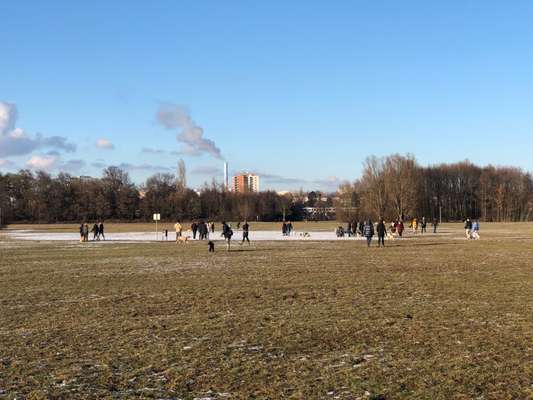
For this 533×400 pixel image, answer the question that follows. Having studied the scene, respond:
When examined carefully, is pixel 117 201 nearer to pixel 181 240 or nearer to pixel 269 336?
pixel 181 240

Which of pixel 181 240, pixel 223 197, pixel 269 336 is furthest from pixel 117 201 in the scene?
pixel 269 336

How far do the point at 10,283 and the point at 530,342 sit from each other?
48.9 feet

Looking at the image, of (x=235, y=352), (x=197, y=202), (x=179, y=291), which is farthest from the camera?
(x=197, y=202)

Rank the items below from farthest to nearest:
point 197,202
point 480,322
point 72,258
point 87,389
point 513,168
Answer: point 197,202 → point 513,168 → point 72,258 → point 480,322 → point 87,389

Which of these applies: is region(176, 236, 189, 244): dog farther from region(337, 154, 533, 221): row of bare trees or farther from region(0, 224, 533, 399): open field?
region(337, 154, 533, 221): row of bare trees

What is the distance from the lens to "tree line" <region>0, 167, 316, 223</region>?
12912 cm

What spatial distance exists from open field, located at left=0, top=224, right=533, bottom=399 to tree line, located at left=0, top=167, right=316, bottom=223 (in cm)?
11473

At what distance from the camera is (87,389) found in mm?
6750

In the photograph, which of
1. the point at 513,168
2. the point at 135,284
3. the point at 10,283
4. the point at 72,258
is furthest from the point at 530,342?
the point at 513,168

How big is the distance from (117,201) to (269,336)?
131224 mm

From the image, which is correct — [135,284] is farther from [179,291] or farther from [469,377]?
[469,377]

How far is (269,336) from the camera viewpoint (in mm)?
9531

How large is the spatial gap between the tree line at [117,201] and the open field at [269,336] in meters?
115

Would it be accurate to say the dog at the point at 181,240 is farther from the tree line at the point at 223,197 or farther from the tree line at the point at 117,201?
the tree line at the point at 117,201
